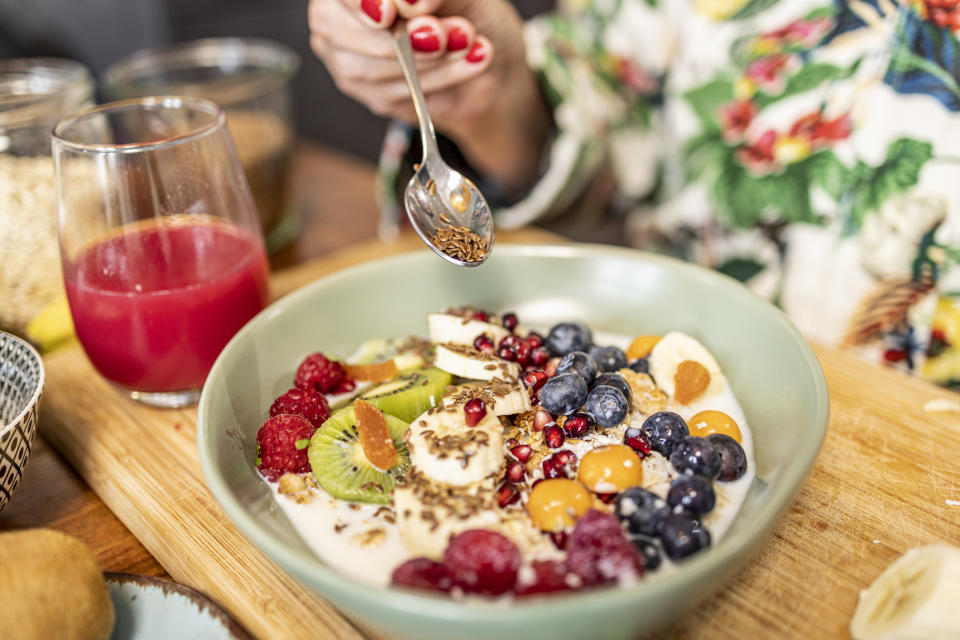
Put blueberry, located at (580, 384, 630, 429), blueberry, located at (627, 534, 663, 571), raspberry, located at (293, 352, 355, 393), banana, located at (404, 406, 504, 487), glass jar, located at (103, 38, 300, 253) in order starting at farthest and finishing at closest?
glass jar, located at (103, 38, 300, 253), raspberry, located at (293, 352, 355, 393), blueberry, located at (580, 384, 630, 429), banana, located at (404, 406, 504, 487), blueberry, located at (627, 534, 663, 571)

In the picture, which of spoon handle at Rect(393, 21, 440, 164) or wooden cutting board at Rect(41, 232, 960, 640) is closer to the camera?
wooden cutting board at Rect(41, 232, 960, 640)

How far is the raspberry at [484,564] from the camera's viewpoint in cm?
65

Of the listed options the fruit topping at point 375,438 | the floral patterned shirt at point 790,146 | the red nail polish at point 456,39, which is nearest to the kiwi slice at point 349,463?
the fruit topping at point 375,438

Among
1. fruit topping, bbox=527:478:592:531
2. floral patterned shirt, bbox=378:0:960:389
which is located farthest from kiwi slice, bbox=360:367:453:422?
floral patterned shirt, bbox=378:0:960:389

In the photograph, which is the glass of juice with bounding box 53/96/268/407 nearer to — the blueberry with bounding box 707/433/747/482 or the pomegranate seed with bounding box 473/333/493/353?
the pomegranate seed with bounding box 473/333/493/353

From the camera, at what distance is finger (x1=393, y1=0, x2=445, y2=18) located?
3.51 feet

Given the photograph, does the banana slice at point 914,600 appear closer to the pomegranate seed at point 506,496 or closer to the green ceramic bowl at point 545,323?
the green ceramic bowl at point 545,323

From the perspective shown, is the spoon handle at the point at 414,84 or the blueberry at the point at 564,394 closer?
the blueberry at the point at 564,394

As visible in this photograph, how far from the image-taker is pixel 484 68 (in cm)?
120

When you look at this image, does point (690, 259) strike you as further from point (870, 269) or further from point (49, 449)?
point (49, 449)

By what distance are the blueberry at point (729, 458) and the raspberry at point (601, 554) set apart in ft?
0.67

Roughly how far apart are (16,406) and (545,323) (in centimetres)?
78

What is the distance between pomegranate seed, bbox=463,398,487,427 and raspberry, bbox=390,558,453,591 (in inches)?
8.3

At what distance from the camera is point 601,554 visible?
2.18 ft
